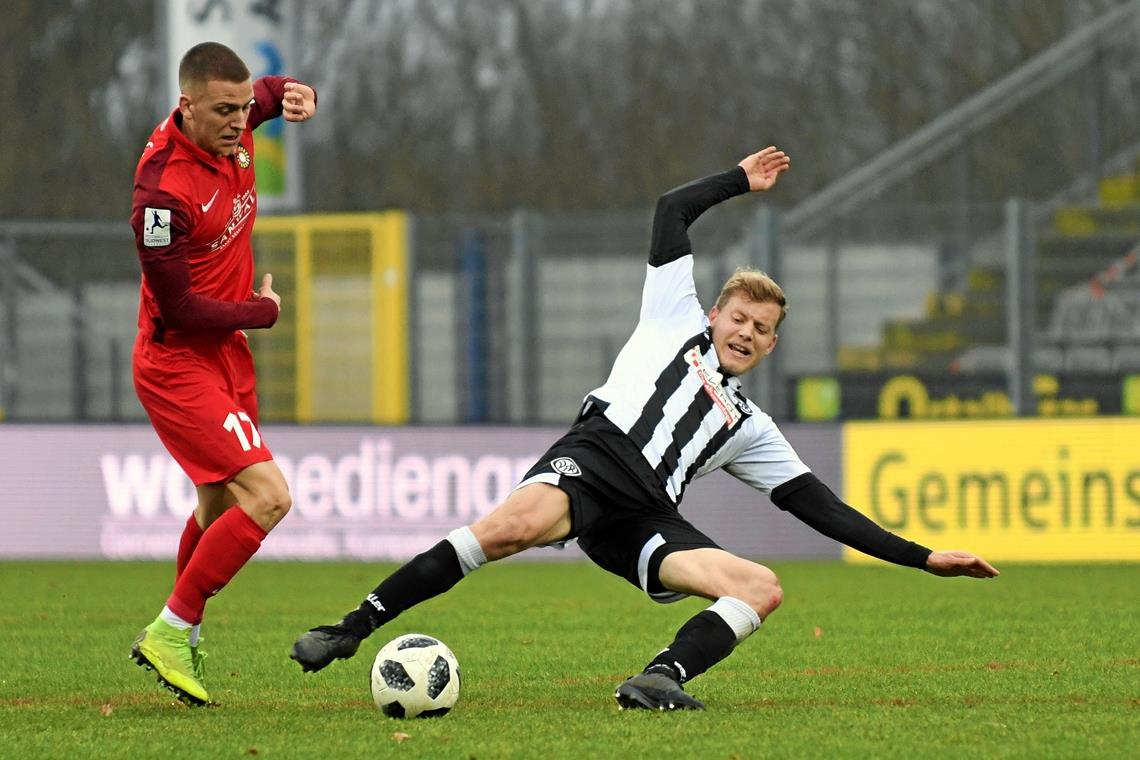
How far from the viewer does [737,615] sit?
677 centimetres

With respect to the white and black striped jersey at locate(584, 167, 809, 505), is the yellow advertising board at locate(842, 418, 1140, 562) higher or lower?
lower

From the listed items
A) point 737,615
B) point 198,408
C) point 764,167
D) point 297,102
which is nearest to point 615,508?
point 737,615

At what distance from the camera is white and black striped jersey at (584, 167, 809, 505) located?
7031 millimetres

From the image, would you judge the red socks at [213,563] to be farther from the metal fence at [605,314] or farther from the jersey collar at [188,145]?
the metal fence at [605,314]

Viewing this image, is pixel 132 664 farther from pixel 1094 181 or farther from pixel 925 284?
pixel 1094 181

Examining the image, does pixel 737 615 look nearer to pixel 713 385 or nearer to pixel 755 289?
pixel 713 385

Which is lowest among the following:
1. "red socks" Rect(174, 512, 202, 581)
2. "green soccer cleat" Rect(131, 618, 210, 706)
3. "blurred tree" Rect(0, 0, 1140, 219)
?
"green soccer cleat" Rect(131, 618, 210, 706)

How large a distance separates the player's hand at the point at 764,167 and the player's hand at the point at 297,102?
1.66m

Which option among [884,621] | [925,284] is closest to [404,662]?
[884,621]

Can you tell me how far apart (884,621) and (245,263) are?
4.35 meters

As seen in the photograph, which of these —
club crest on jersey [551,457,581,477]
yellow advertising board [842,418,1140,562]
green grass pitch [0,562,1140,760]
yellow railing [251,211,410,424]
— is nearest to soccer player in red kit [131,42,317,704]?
green grass pitch [0,562,1140,760]

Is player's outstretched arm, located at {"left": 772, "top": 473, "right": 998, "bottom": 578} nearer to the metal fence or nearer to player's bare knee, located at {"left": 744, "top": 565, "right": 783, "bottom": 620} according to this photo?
player's bare knee, located at {"left": 744, "top": 565, "right": 783, "bottom": 620}

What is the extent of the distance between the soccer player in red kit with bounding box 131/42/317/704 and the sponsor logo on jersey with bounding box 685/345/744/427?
4.77 feet

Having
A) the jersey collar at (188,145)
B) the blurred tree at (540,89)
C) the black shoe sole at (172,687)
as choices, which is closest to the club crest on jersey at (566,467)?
the black shoe sole at (172,687)
